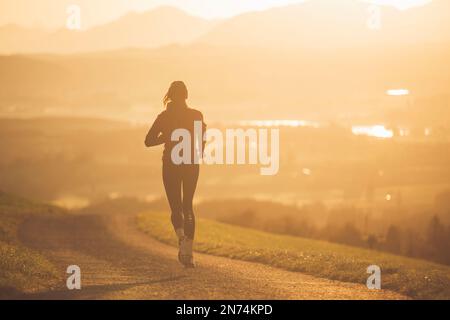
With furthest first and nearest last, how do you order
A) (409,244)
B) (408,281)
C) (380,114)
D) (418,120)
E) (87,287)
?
1. (380,114)
2. (409,244)
3. (418,120)
4. (408,281)
5. (87,287)

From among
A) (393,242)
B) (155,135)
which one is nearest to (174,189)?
(155,135)

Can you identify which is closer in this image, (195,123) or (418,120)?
(195,123)

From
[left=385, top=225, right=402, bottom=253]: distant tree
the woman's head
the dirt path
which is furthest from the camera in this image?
[left=385, top=225, right=402, bottom=253]: distant tree

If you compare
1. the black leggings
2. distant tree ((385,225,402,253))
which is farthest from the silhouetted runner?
distant tree ((385,225,402,253))

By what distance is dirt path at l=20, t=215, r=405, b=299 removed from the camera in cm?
1117

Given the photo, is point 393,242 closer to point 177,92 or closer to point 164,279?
point 177,92

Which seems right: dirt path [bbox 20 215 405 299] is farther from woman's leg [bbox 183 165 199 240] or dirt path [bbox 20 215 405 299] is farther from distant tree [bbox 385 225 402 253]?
distant tree [bbox 385 225 402 253]

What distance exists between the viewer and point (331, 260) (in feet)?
56.5

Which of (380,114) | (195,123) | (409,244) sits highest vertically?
(380,114)

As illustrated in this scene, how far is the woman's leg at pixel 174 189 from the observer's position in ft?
44.5

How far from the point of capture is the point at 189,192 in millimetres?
13711
